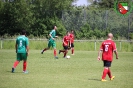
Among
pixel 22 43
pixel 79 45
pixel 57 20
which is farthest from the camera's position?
pixel 57 20

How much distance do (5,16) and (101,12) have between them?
1325 cm

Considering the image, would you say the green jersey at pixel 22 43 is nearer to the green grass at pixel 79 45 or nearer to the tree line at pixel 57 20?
the green grass at pixel 79 45

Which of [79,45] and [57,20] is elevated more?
[57,20]

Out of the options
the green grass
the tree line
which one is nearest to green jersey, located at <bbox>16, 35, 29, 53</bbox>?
the green grass

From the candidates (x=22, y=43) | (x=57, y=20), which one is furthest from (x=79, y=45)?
(x=22, y=43)

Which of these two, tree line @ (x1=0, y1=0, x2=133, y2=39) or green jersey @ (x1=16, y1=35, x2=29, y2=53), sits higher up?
tree line @ (x1=0, y1=0, x2=133, y2=39)

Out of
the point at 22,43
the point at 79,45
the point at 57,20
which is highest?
the point at 57,20

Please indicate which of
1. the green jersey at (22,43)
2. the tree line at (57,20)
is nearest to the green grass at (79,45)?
the tree line at (57,20)

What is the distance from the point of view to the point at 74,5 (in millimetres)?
71875

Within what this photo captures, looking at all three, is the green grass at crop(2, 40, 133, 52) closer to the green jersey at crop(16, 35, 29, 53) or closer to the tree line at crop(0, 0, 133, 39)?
the tree line at crop(0, 0, 133, 39)

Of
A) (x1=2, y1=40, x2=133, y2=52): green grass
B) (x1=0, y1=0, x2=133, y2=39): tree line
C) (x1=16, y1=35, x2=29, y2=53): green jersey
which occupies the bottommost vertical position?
(x1=2, y1=40, x2=133, y2=52): green grass

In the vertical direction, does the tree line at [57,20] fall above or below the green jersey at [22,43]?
above

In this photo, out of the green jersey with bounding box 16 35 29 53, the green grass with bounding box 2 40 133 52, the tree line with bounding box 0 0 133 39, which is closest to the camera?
the green jersey with bounding box 16 35 29 53

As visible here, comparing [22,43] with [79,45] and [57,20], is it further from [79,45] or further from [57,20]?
[57,20]
